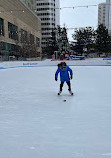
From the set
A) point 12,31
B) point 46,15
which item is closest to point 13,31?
point 12,31

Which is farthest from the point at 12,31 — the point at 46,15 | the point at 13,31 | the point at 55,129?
the point at 46,15

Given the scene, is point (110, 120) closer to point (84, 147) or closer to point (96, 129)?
point (96, 129)

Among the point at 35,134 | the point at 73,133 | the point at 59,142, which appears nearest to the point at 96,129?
the point at 73,133

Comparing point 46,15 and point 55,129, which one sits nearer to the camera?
point 55,129

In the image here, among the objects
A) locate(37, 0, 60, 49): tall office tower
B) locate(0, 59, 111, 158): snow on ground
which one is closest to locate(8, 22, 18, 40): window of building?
locate(0, 59, 111, 158): snow on ground

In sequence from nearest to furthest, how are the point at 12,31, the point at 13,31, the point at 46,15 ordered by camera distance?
the point at 12,31, the point at 13,31, the point at 46,15

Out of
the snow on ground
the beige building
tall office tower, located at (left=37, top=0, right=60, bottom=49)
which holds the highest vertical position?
tall office tower, located at (left=37, top=0, right=60, bottom=49)

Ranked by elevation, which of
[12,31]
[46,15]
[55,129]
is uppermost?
[46,15]

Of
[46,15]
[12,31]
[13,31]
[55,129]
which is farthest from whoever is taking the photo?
[46,15]

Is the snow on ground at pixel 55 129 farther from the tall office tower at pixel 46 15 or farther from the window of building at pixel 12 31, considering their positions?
the tall office tower at pixel 46 15

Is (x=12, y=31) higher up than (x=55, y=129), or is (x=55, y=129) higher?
(x=12, y=31)

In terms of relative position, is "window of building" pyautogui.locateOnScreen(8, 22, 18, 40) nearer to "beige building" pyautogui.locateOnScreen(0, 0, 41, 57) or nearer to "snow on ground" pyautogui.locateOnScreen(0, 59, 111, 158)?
"beige building" pyautogui.locateOnScreen(0, 0, 41, 57)

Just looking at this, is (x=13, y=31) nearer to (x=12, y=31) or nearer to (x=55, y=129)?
(x=12, y=31)

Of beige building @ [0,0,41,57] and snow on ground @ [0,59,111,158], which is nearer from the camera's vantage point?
snow on ground @ [0,59,111,158]
